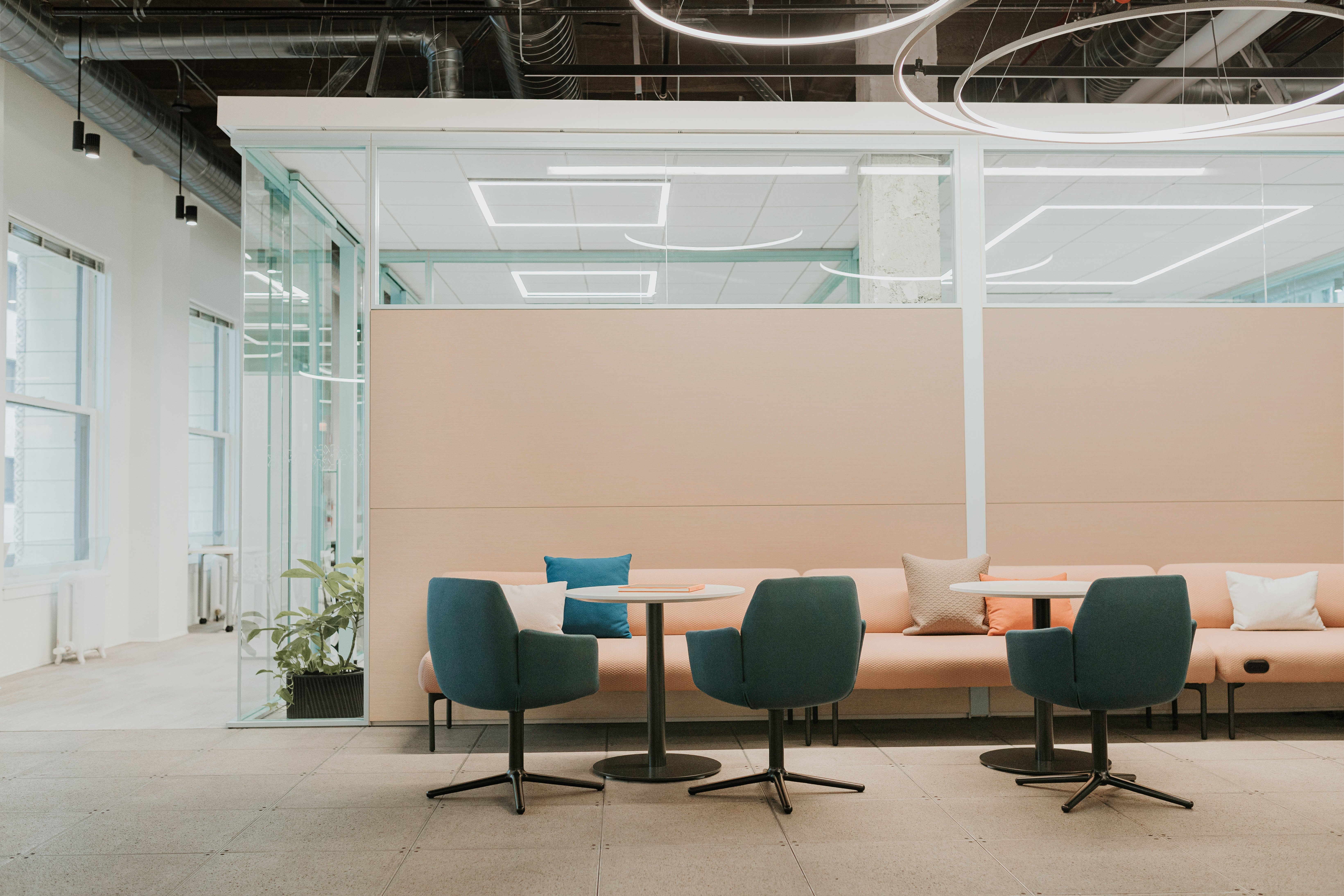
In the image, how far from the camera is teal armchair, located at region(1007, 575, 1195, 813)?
3.52m

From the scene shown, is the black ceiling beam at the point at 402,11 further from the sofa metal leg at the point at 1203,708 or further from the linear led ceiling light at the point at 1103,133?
the sofa metal leg at the point at 1203,708

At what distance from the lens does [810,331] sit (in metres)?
5.43

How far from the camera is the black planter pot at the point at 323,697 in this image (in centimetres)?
520

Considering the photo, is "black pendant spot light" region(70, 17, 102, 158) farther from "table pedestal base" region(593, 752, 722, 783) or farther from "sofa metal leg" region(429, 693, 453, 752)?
"table pedestal base" region(593, 752, 722, 783)

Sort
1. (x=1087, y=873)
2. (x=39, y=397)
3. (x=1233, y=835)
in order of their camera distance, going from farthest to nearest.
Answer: (x=39, y=397), (x=1233, y=835), (x=1087, y=873)

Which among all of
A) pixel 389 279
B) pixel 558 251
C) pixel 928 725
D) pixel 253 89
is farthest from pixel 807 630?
pixel 253 89

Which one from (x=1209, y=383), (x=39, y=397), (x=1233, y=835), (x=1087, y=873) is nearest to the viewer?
(x=1087, y=873)

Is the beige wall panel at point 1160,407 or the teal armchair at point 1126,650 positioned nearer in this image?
the teal armchair at point 1126,650

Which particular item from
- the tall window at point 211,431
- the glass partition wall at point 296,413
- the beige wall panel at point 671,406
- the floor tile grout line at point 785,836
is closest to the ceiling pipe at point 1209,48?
the beige wall panel at point 671,406

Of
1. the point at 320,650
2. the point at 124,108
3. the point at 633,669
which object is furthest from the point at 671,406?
the point at 124,108

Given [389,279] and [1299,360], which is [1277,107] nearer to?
[1299,360]

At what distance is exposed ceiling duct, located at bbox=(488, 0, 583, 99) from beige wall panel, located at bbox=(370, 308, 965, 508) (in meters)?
1.53

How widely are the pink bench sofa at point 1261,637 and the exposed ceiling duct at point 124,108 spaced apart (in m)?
6.72

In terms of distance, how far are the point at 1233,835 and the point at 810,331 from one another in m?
3.18
